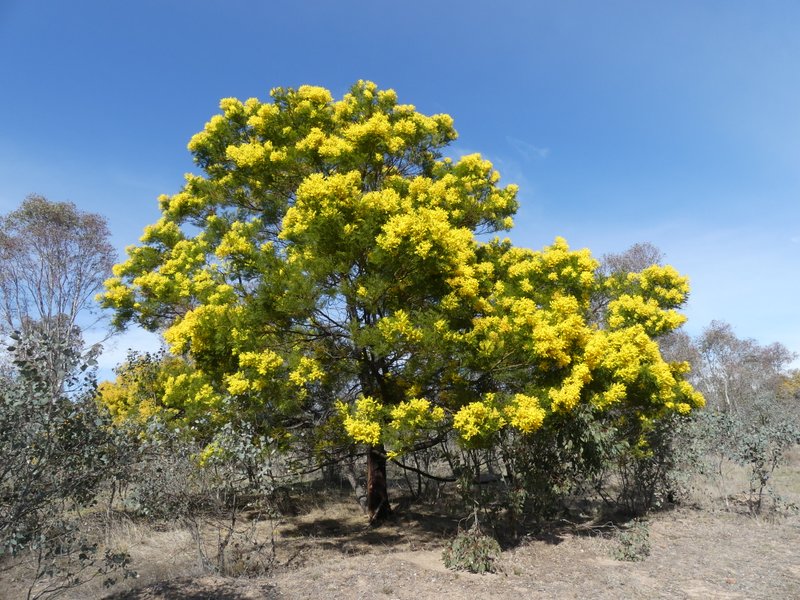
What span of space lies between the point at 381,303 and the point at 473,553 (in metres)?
4.19

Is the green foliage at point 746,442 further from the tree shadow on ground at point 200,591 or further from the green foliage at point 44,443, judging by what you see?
the green foliage at point 44,443

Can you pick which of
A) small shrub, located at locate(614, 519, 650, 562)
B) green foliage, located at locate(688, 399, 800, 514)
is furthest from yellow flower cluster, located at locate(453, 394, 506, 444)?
green foliage, located at locate(688, 399, 800, 514)

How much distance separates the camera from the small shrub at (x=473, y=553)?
7.99 meters

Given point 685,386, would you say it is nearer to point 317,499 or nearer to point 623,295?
point 623,295

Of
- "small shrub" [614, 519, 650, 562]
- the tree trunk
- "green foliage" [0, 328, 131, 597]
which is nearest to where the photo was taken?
"green foliage" [0, 328, 131, 597]

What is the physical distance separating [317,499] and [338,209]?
10321 mm

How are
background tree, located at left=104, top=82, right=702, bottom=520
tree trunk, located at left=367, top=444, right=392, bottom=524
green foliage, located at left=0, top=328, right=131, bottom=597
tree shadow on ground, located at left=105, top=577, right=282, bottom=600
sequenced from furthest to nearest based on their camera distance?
tree trunk, located at left=367, top=444, right=392, bottom=524 → background tree, located at left=104, top=82, right=702, bottom=520 → tree shadow on ground, located at left=105, top=577, right=282, bottom=600 → green foliage, located at left=0, top=328, right=131, bottom=597

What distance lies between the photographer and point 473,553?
8.04 meters

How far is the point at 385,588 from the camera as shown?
702cm

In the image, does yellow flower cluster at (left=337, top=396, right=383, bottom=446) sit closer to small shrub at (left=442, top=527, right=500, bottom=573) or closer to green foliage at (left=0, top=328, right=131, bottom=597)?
small shrub at (left=442, top=527, right=500, bottom=573)

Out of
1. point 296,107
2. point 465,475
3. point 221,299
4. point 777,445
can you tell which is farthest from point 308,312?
point 777,445

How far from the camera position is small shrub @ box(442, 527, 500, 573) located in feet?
26.2

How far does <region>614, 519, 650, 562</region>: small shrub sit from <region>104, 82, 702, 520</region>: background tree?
2.21 m

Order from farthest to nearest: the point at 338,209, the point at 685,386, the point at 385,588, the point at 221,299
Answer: the point at 685,386
the point at 221,299
the point at 338,209
the point at 385,588
